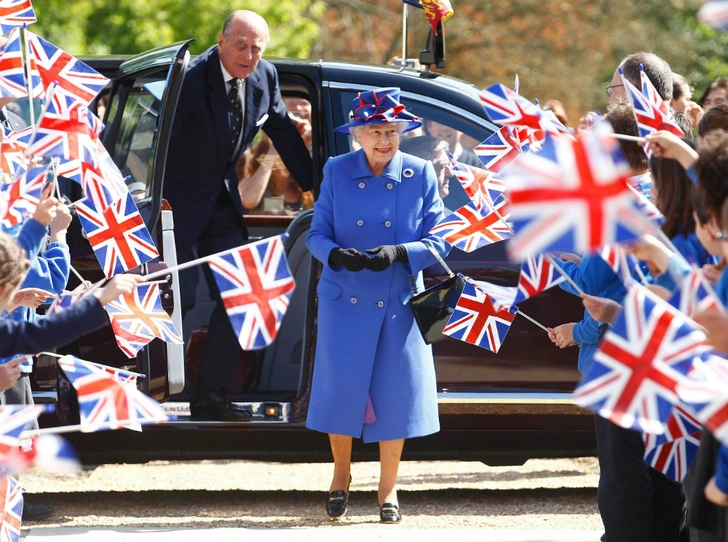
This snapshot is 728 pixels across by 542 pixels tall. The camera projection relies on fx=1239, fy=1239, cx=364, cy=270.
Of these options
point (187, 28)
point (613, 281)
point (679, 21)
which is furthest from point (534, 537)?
point (679, 21)

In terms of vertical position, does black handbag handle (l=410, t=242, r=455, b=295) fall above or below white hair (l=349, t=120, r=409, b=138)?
below

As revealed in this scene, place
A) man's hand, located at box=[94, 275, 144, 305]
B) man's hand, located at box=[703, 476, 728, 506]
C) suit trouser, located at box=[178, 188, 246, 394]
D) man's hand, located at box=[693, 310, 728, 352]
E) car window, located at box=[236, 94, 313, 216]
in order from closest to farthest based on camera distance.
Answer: man's hand, located at box=[693, 310, 728, 352]
man's hand, located at box=[703, 476, 728, 506]
man's hand, located at box=[94, 275, 144, 305]
suit trouser, located at box=[178, 188, 246, 394]
car window, located at box=[236, 94, 313, 216]

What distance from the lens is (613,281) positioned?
4.30 meters

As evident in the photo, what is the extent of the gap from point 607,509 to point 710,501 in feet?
3.12

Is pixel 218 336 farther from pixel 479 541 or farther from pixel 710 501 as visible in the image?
pixel 710 501

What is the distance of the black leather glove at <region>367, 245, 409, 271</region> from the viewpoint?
5.25 m

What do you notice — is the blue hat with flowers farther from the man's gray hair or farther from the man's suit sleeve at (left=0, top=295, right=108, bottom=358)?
the man's suit sleeve at (left=0, top=295, right=108, bottom=358)

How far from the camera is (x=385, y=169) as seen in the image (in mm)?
5535

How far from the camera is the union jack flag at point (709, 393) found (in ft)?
9.54

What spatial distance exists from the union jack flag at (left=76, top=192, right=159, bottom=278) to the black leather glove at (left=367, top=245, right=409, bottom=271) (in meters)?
0.97

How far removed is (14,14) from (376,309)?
1.97 metres

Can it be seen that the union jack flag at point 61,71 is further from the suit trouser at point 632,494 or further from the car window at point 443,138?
the suit trouser at point 632,494

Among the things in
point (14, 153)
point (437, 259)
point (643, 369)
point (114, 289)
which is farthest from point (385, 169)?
point (643, 369)

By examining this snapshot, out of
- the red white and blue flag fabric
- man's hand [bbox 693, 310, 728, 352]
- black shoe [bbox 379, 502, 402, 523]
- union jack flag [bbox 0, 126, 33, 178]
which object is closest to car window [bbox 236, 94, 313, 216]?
black shoe [bbox 379, 502, 402, 523]
